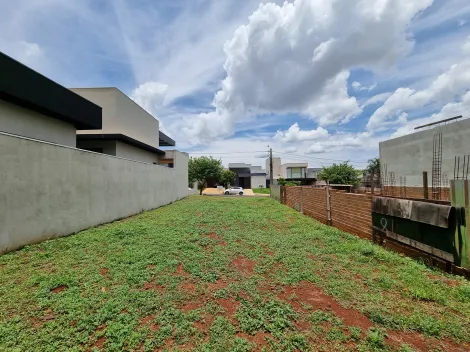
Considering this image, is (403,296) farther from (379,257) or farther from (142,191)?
(142,191)

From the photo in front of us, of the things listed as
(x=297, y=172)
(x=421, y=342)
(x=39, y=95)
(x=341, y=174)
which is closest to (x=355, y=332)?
(x=421, y=342)

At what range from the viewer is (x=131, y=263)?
4379 mm

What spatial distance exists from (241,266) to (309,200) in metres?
7.03

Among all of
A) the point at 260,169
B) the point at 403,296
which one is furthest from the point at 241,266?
the point at 260,169

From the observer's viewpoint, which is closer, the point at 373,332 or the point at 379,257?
the point at 373,332

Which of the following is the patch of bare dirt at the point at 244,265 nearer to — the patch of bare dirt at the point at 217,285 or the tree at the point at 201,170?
the patch of bare dirt at the point at 217,285

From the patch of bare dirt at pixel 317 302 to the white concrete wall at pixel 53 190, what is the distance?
18.5ft

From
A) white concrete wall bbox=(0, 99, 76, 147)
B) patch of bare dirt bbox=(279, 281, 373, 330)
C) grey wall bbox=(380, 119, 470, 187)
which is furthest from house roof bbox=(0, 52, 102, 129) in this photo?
grey wall bbox=(380, 119, 470, 187)

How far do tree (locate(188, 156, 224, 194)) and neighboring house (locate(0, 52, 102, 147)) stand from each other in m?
23.6

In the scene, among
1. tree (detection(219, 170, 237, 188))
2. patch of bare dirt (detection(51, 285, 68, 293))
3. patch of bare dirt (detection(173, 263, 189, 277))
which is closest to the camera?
patch of bare dirt (detection(51, 285, 68, 293))

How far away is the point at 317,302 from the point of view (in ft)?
9.99

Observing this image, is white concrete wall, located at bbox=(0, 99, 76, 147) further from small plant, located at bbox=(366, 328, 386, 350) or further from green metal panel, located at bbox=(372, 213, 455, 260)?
green metal panel, located at bbox=(372, 213, 455, 260)

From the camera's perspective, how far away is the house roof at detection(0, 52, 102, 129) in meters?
6.47

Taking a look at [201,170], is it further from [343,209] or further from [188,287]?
[188,287]
